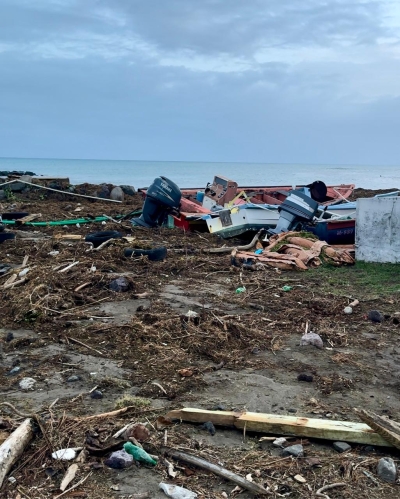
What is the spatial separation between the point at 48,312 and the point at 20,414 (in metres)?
2.35

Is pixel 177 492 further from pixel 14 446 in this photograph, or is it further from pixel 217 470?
pixel 14 446

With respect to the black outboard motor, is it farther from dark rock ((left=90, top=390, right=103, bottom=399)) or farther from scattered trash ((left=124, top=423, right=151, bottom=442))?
scattered trash ((left=124, top=423, right=151, bottom=442))

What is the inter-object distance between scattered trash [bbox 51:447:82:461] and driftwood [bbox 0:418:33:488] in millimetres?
186

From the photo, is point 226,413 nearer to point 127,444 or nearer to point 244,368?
point 127,444

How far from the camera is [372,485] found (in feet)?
8.81

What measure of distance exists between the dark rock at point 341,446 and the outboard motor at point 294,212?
787cm

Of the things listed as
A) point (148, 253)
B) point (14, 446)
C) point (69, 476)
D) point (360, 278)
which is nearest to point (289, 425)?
point (69, 476)

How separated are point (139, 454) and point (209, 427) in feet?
1.79

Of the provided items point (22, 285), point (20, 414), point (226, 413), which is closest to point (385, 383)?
point (226, 413)

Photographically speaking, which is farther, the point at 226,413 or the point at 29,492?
the point at 226,413

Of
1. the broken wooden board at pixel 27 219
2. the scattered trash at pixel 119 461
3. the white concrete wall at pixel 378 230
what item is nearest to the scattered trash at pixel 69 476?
the scattered trash at pixel 119 461

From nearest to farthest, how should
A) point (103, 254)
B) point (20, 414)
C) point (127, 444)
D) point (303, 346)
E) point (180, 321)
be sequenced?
point (127, 444) → point (20, 414) → point (303, 346) → point (180, 321) → point (103, 254)

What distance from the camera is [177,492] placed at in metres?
2.57

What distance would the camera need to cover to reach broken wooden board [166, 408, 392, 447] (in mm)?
3062
